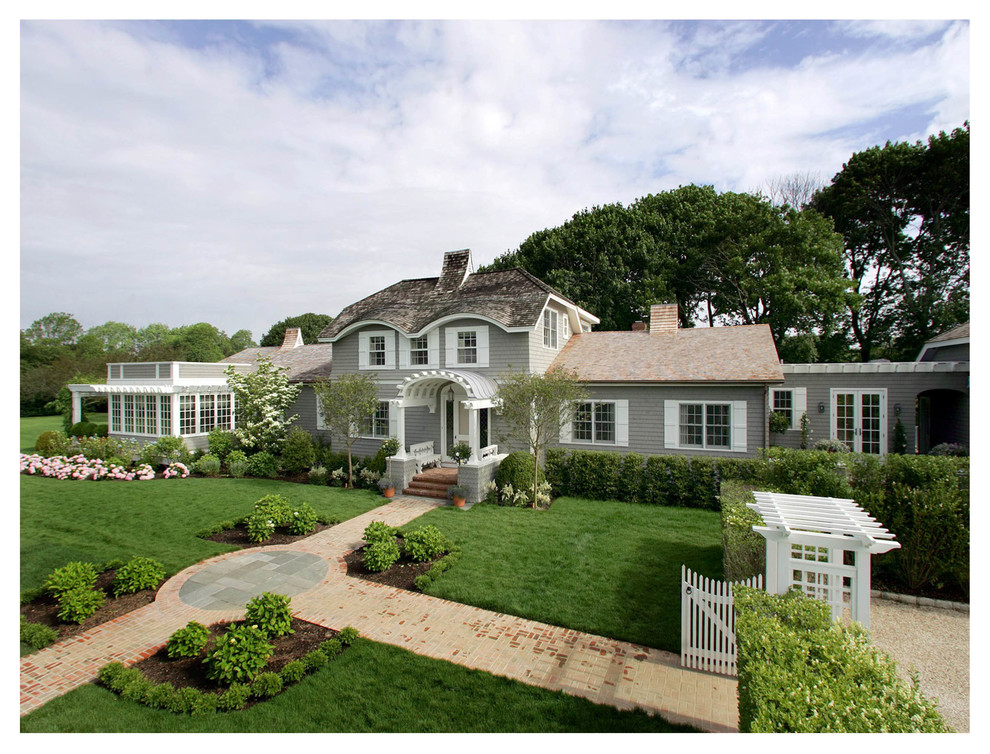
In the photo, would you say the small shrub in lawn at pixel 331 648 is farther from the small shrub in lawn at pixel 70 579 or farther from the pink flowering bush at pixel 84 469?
the pink flowering bush at pixel 84 469

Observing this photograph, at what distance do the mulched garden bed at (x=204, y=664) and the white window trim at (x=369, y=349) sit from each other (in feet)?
38.8

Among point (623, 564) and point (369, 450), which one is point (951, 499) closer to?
point (623, 564)

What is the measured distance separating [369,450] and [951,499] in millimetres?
16161

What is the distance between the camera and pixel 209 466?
17.3m

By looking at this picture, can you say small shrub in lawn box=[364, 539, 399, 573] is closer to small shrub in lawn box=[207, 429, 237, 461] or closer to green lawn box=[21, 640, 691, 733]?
green lawn box=[21, 640, 691, 733]

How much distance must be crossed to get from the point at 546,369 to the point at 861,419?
11.9 meters

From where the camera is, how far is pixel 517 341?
52.5 feet

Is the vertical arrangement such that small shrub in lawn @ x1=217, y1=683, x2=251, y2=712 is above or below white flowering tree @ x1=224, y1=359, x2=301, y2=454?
below

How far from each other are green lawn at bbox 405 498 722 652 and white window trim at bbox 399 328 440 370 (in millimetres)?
6055

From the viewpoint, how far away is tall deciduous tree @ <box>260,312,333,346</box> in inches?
1986

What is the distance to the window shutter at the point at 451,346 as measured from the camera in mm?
17062

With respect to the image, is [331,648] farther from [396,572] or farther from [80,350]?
[80,350]

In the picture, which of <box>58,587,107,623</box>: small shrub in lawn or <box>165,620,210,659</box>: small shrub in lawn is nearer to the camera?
<box>165,620,210,659</box>: small shrub in lawn

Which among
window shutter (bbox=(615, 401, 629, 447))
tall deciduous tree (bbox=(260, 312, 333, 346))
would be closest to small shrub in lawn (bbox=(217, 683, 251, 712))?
window shutter (bbox=(615, 401, 629, 447))
